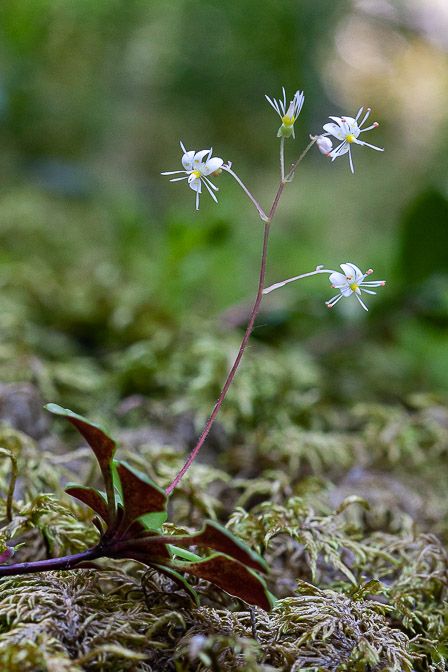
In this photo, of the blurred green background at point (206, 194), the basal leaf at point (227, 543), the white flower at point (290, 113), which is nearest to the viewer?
the basal leaf at point (227, 543)

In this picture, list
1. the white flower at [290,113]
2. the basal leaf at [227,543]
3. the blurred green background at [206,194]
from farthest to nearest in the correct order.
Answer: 1. the blurred green background at [206,194]
2. the white flower at [290,113]
3. the basal leaf at [227,543]

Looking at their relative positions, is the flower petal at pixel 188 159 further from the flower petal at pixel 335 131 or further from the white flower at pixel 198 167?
the flower petal at pixel 335 131

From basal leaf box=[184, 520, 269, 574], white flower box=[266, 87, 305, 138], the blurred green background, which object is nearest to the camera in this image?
basal leaf box=[184, 520, 269, 574]

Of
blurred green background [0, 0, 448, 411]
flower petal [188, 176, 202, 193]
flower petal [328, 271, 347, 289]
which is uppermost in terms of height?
blurred green background [0, 0, 448, 411]

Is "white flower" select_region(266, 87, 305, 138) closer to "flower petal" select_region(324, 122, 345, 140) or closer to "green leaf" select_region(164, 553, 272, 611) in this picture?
"flower petal" select_region(324, 122, 345, 140)

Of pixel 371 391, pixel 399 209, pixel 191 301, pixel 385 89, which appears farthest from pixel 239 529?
pixel 385 89

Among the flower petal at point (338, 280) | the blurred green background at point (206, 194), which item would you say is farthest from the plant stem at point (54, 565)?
the blurred green background at point (206, 194)

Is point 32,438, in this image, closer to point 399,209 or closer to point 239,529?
point 239,529

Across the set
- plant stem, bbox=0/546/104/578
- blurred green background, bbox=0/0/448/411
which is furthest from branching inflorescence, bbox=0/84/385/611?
blurred green background, bbox=0/0/448/411
